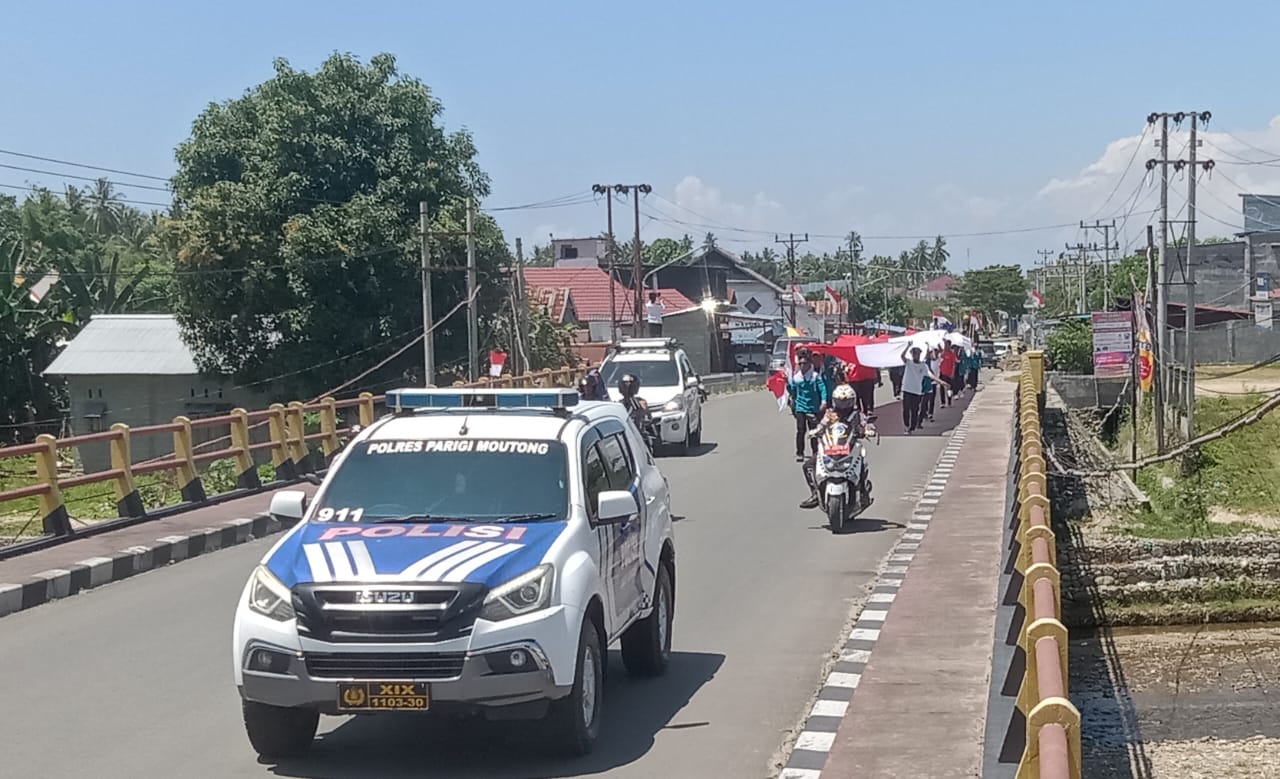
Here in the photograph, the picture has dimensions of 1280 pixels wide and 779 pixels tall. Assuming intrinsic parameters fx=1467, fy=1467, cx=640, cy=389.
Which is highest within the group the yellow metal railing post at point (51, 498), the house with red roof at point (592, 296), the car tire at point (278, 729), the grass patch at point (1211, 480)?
the house with red roof at point (592, 296)

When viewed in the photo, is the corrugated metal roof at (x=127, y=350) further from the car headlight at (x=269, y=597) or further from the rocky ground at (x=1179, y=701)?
the car headlight at (x=269, y=597)

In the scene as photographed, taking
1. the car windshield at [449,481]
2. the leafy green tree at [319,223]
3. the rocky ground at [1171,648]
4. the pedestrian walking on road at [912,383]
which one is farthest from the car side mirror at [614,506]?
the leafy green tree at [319,223]

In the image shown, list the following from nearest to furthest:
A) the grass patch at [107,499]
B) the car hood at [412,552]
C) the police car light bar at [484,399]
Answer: the car hood at [412,552] → the police car light bar at [484,399] → the grass patch at [107,499]

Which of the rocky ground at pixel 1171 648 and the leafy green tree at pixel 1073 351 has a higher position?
the leafy green tree at pixel 1073 351

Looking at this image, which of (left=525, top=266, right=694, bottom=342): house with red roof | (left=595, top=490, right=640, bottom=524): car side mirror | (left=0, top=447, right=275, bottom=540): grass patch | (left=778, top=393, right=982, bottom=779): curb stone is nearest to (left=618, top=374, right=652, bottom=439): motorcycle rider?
(left=778, top=393, right=982, bottom=779): curb stone

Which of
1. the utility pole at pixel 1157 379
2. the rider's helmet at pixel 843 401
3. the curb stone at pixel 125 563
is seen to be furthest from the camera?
the utility pole at pixel 1157 379

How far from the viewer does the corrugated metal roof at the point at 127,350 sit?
159ft

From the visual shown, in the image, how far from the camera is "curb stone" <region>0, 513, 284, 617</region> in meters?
12.2

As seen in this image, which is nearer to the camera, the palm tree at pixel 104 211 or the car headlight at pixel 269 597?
the car headlight at pixel 269 597

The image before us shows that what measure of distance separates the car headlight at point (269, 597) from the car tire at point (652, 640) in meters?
2.67

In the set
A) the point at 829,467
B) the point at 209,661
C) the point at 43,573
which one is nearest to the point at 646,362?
the point at 829,467

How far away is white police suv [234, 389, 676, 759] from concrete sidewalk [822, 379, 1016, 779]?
4.72 feet

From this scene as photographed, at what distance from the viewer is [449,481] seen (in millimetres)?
7746

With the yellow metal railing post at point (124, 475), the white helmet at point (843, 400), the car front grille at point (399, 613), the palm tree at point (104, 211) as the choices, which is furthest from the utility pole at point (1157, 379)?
the palm tree at point (104, 211)
